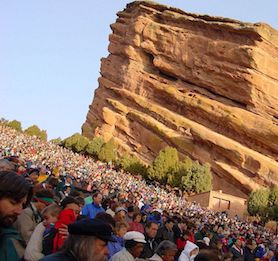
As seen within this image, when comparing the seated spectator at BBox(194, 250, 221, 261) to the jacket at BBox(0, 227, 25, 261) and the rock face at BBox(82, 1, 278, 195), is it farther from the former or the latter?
the rock face at BBox(82, 1, 278, 195)

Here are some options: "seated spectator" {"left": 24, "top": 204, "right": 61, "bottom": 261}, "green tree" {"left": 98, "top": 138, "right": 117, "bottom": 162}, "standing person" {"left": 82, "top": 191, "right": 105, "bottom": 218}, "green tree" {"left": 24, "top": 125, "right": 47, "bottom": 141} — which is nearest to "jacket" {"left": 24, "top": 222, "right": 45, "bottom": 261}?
"seated spectator" {"left": 24, "top": 204, "right": 61, "bottom": 261}

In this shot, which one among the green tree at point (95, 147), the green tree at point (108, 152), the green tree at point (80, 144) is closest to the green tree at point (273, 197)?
the green tree at point (108, 152)

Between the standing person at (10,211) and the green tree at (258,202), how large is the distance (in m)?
43.1

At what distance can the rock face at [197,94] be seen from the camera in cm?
5525

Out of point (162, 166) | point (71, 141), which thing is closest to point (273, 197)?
point (162, 166)

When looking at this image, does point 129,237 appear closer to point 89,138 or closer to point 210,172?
point 210,172

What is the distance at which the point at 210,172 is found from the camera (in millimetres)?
54969

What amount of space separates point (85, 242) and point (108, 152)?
190ft

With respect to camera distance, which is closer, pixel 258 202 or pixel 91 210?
pixel 91 210

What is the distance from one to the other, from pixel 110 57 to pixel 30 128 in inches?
1071

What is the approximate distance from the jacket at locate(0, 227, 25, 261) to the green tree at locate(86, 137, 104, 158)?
59.6 metres

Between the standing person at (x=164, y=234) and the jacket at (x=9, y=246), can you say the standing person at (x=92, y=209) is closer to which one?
the standing person at (x=164, y=234)

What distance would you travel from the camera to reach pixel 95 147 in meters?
63.0

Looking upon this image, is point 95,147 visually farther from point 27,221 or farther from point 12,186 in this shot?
point 12,186
